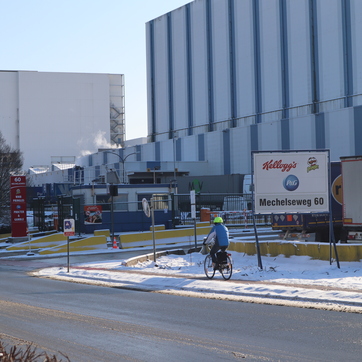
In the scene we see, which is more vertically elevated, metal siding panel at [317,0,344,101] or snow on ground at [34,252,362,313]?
metal siding panel at [317,0,344,101]

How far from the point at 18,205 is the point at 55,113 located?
77.7m

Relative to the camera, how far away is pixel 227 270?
18141 mm

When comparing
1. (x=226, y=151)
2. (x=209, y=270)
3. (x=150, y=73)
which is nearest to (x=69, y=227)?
(x=209, y=270)

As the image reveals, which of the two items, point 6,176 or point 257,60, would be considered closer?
point 6,176

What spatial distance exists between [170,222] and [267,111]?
33.7 meters

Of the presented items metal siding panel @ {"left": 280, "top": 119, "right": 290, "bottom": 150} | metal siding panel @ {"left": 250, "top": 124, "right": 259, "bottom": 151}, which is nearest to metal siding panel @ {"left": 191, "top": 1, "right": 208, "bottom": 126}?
metal siding panel @ {"left": 250, "top": 124, "right": 259, "bottom": 151}

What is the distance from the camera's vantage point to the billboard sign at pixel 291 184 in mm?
20734

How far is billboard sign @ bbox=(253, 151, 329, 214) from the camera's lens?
20734 mm

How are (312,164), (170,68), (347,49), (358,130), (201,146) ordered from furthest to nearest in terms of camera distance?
(170,68), (201,146), (347,49), (358,130), (312,164)

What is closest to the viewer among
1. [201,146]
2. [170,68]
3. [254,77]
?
[254,77]

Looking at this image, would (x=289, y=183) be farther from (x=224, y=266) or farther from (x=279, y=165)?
(x=224, y=266)

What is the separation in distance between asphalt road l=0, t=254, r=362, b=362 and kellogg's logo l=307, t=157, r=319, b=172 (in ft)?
25.2

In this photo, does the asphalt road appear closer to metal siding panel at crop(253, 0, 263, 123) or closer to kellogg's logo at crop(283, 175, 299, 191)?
kellogg's logo at crop(283, 175, 299, 191)

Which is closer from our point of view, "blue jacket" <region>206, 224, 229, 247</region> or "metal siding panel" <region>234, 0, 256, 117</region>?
"blue jacket" <region>206, 224, 229, 247</region>
